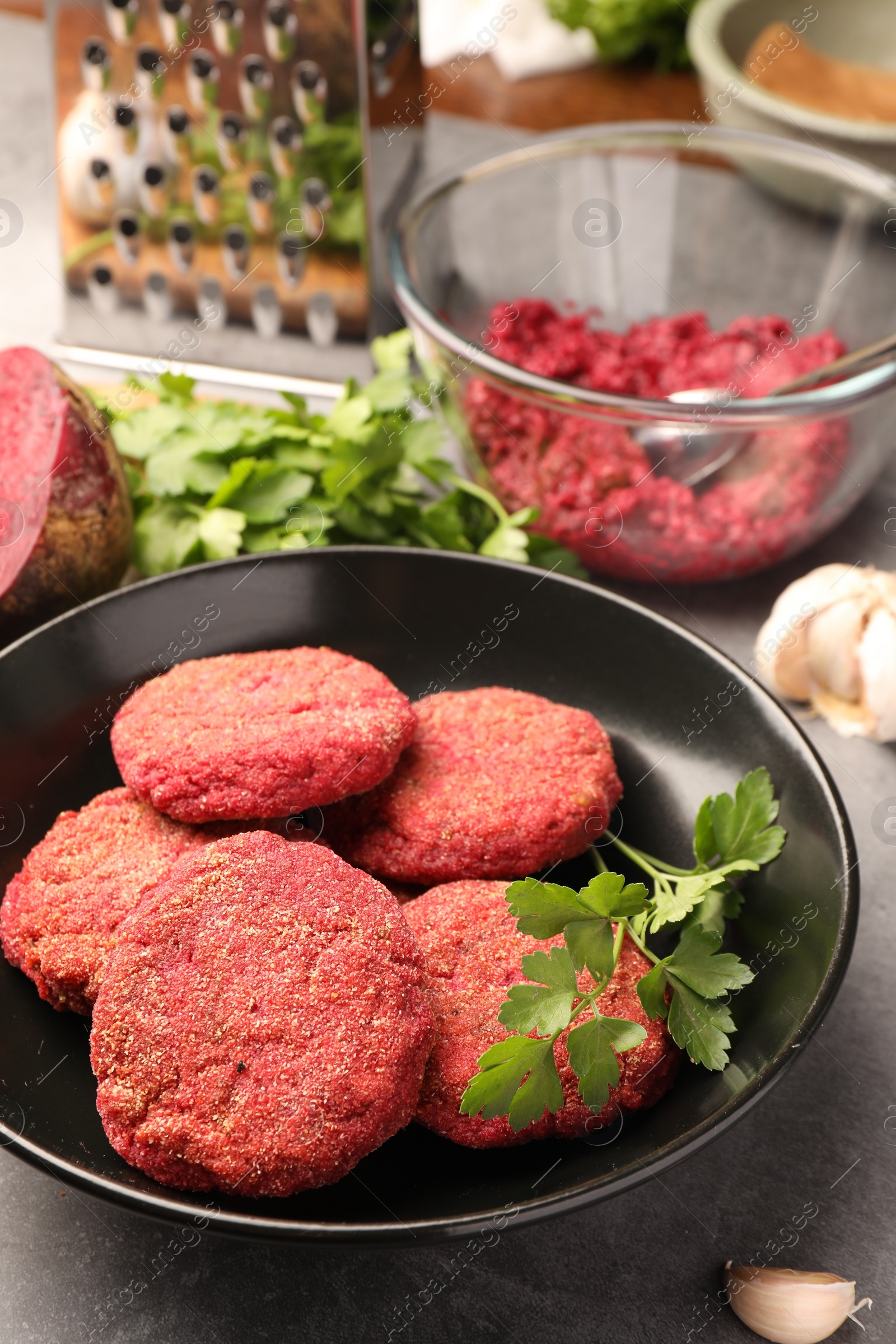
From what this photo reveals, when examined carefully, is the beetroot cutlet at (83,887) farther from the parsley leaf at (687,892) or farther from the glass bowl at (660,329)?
the glass bowl at (660,329)

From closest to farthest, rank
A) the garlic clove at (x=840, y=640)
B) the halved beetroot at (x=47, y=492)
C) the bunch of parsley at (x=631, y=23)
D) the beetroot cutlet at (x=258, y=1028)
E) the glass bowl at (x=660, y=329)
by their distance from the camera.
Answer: the beetroot cutlet at (x=258, y=1028)
the halved beetroot at (x=47, y=492)
the garlic clove at (x=840, y=640)
the glass bowl at (x=660, y=329)
the bunch of parsley at (x=631, y=23)

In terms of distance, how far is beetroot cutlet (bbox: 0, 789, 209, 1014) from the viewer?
1.08 meters

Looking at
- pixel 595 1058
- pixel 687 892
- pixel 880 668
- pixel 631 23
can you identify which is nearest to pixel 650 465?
pixel 880 668

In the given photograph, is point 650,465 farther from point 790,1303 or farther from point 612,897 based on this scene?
point 790,1303

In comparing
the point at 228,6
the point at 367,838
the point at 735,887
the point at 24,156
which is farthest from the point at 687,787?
the point at 24,156

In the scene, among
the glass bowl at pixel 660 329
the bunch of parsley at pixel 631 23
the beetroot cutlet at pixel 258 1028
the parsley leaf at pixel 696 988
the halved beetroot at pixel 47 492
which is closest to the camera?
the beetroot cutlet at pixel 258 1028

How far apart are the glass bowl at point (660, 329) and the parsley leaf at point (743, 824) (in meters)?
0.60

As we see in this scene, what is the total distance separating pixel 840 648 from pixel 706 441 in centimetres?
36

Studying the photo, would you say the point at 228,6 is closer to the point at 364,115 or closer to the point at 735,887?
the point at 364,115

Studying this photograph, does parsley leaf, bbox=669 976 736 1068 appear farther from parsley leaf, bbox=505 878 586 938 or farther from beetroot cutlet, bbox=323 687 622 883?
beetroot cutlet, bbox=323 687 622 883

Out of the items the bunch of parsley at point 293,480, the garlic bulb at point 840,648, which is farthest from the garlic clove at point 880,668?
the bunch of parsley at point 293,480

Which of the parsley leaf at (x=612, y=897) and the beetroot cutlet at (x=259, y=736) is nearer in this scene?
the parsley leaf at (x=612, y=897)

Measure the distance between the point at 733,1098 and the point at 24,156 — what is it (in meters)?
2.78

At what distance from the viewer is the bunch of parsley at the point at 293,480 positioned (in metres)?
1.62
